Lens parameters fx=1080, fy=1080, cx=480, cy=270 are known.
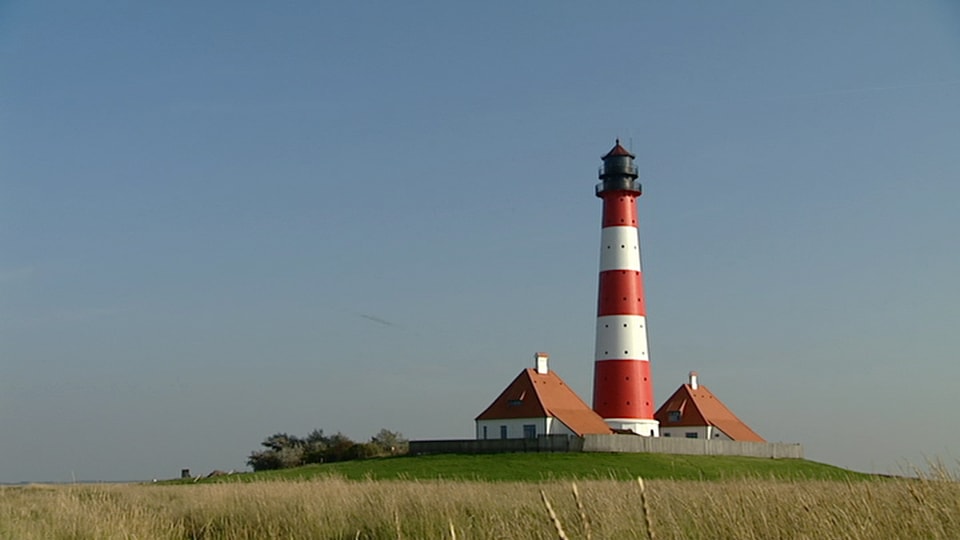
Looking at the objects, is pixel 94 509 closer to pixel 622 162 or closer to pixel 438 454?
pixel 438 454

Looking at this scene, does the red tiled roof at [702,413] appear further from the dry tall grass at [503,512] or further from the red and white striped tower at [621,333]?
the dry tall grass at [503,512]

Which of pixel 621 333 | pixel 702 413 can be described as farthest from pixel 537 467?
pixel 702 413

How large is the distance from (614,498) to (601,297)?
1230 inches

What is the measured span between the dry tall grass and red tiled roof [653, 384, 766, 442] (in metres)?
32.3

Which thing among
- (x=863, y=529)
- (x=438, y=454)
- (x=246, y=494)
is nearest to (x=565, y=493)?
(x=246, y=494)

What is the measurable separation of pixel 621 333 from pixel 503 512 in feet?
98.5

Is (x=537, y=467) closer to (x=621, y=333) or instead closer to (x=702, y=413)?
(x=621, y=333)

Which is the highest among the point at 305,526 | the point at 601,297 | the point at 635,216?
the point at 635,216

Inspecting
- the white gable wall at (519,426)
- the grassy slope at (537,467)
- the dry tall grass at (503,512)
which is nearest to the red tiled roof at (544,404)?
the white gable wall at (519,426)

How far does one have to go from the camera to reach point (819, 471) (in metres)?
41.8

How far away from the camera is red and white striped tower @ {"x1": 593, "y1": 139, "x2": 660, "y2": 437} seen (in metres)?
44.3

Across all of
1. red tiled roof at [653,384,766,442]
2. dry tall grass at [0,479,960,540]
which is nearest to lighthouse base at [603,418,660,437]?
red tiled roof at [653,384,766,442]

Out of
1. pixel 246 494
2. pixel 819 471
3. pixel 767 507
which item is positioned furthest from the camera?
pixel 819 471

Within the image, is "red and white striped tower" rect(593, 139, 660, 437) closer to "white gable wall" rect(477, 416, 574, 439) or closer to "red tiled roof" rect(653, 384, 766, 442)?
"white gable wall" rect(477, 416, 574, 439)
